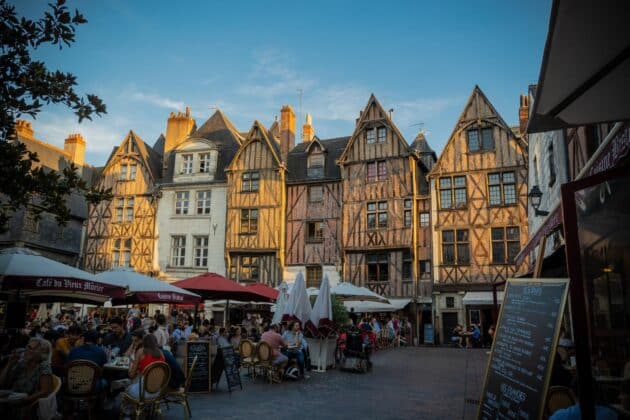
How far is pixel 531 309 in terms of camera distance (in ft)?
14.0

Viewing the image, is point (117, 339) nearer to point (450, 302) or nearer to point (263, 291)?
point (263, 291)

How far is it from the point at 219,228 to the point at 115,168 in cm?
817

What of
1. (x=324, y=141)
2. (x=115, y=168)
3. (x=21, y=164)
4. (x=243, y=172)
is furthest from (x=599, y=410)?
(x=115, y=168)

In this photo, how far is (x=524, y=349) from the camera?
4152mm

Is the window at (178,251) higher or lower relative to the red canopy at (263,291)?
higher

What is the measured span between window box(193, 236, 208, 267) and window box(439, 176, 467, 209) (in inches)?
531

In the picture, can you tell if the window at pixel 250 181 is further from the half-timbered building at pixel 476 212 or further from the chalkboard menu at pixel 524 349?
the chalkboard menu at pixel 524 349

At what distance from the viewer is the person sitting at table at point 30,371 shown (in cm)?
520

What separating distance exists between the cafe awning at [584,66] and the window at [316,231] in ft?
70.6

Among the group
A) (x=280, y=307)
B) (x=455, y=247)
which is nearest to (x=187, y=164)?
(x=455, y=247)

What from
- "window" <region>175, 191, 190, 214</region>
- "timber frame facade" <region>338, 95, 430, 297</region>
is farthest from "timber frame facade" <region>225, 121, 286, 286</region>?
"timber frame facade" <region>338, 95, 430, 297</region>

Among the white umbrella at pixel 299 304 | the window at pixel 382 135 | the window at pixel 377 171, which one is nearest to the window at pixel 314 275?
the window at pixel 377 171

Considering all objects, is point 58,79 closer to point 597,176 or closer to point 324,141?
point 597,176

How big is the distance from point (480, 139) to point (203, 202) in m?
15.8
